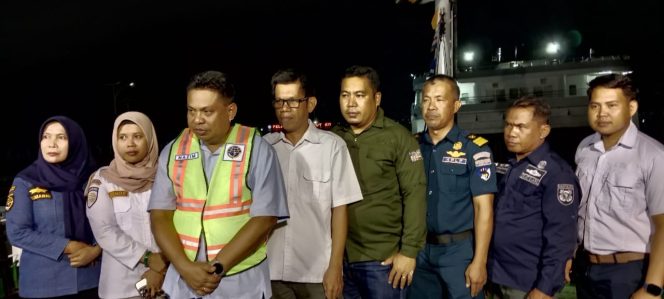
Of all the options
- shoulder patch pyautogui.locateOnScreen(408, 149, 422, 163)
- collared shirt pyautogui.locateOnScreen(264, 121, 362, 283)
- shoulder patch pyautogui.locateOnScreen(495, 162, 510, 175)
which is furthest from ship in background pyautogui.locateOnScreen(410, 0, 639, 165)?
collared shirt pyautogui.locateOnScreen(264, 121, 362, 283)

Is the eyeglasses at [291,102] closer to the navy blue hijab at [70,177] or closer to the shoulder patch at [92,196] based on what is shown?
the shoulder patch at [92,196]

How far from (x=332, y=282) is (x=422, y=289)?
3.10ft

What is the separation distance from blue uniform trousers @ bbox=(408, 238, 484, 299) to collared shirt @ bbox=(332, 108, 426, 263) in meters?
0.34

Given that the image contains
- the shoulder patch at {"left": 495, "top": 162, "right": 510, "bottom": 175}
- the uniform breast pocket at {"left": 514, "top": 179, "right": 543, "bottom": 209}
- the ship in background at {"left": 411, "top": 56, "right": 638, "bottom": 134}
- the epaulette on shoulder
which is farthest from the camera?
the ship in background at {"left": 411, "top": 56, "right": 638, "bottom": 134}

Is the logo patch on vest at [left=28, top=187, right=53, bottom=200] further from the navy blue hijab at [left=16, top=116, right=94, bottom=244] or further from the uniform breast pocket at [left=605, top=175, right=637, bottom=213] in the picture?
the uniform breast pocket at [left=605, top=175, right=637, bottom=213]

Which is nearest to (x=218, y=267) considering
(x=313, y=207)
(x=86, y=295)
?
(x=313, y=207)

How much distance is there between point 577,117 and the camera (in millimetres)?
31438

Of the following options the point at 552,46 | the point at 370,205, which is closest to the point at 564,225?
the point at 370,205

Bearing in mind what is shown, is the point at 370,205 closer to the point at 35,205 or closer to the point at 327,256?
the point at 327,256

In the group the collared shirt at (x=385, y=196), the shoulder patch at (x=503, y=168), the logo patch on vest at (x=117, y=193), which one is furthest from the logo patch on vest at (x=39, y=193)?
the shoulder patch at (x=503, y=168)

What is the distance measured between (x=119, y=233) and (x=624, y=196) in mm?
3459

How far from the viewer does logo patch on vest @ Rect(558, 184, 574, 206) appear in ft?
10.7

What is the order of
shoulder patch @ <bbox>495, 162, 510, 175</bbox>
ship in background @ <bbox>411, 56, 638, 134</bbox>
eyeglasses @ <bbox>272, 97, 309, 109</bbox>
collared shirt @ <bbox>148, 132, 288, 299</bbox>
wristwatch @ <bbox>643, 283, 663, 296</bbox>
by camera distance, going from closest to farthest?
collared shirt @ <bbox>148, 132, 288, 299</bbox>
wristwatch @ <bbox>643, 283, 663, 296</bbox>
eyeglasses @ <bbox>272, 97, 309, 109</bbox>
shoulder patch @ <bbox>495, 162, 510, 175</bbox>
ship in background @ <bbox>411, 56, 638, 134</bbox>

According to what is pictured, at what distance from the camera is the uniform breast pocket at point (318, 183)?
308 cm
